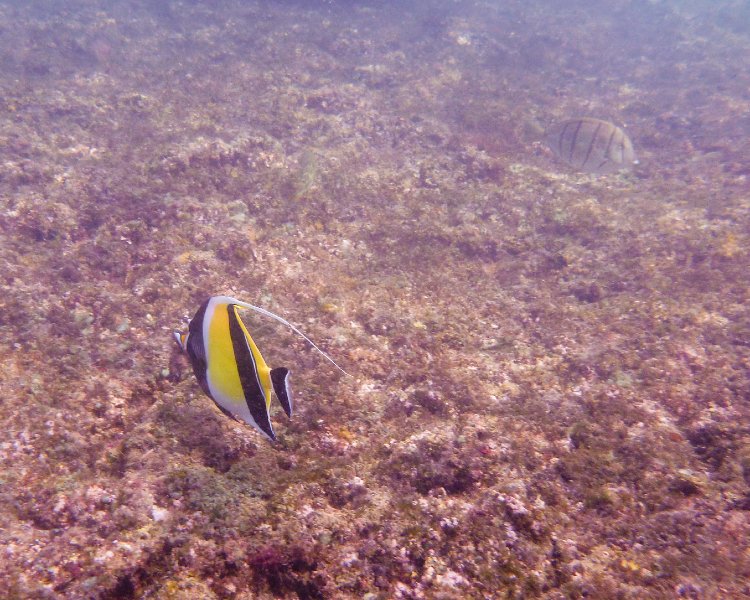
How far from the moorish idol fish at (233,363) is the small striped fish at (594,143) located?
13.6 feet

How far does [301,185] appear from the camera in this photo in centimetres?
517

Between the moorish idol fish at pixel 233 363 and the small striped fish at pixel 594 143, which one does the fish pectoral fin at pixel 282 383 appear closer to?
the moorish idol fish at pixel 233 363

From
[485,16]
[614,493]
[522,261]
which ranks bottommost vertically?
[614,493]

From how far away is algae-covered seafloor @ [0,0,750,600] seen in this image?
177cm

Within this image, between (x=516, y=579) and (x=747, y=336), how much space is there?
123 inches

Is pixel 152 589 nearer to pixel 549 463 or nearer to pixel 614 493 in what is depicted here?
pixel 549 463

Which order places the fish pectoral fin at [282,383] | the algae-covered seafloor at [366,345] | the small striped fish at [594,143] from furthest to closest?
the small striped fish at [594,143] → the algae-covered seafloor at [366,345] → the fish pectoral fin at [282,383]

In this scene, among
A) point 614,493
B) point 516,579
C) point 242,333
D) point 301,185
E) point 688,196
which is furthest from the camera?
point 688,196

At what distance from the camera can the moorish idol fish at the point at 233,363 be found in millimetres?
1498

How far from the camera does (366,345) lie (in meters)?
3.29

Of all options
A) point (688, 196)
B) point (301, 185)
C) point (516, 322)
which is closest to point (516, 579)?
point (516, 322)

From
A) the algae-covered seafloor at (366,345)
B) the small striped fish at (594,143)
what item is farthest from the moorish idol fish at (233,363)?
the small striped fish at (594,143)

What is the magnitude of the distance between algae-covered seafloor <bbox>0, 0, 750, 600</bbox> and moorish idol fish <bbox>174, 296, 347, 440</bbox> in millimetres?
671

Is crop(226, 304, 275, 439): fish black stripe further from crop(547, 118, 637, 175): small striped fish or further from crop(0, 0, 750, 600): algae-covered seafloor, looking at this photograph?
crop(547, 118, 637, 175): small striped fish
